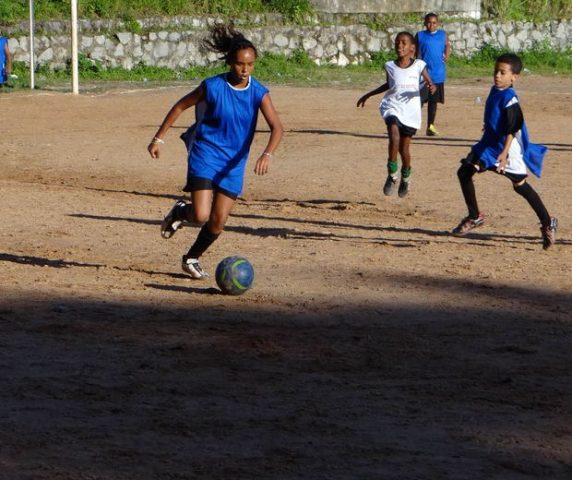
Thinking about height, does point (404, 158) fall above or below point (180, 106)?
below

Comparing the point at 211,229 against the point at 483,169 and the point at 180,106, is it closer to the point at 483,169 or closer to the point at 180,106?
the point at 180,106

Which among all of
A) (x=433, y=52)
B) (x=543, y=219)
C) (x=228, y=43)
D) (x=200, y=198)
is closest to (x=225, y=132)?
(x=200, y=198)

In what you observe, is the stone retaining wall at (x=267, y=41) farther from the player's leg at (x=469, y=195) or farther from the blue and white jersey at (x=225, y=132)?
the blue and white jersey at (x=225, y=132)

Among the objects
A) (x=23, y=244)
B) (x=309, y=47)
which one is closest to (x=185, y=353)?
(x=23, y=244)

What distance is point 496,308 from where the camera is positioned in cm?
855

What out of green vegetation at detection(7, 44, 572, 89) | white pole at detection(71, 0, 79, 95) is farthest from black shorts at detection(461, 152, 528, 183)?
green vegetation at detection(7, 44, 572, 89)

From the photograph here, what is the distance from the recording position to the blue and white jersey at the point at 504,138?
34.3ft

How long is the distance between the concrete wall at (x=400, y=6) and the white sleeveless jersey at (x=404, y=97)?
740 inches

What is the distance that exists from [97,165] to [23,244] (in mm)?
5371

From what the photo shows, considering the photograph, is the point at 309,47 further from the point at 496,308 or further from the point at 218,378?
the point at 218,378

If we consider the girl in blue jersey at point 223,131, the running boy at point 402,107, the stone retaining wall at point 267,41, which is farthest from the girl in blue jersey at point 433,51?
the girl in blue jersey at point 223,131

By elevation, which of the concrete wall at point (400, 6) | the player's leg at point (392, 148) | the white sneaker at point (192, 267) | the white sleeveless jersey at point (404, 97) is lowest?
the white sneaker at point (192, 267)

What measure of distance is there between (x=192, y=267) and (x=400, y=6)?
80.9 ft

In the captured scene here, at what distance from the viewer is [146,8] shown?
95.8ft
